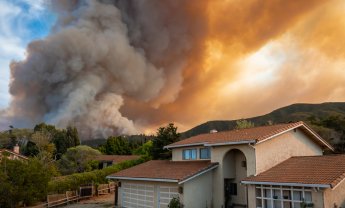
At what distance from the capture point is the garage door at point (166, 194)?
24.0 m

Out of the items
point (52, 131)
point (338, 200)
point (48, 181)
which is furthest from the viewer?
point (52, 131)

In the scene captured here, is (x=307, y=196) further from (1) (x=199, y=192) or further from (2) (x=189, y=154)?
(2) (x=189, y=154)

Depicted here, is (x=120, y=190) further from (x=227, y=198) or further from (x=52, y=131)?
(x=52, y=131)

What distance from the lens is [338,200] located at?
17484 mm

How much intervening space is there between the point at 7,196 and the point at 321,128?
41.5 metres

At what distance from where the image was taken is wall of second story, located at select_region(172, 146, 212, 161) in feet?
87.6

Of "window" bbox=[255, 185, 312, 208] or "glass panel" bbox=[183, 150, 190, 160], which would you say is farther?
"glass panel" bbox=[183, 150, 190, 160]

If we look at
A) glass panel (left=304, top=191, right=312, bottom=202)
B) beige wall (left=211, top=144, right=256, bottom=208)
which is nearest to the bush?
beige wall (left=211, top=144, right=256, bottom=208)

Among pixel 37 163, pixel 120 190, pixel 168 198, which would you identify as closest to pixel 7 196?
pixel 37 163

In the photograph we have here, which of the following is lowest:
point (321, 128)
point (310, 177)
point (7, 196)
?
point (7, 196)

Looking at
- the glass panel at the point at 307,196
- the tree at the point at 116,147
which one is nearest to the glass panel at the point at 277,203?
the glass panel at the point at 307,196

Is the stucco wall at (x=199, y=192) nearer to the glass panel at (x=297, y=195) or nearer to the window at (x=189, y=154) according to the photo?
the window at (x=189, y=154)

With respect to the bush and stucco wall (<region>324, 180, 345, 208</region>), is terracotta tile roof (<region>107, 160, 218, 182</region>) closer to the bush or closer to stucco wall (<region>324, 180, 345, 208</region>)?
the bush

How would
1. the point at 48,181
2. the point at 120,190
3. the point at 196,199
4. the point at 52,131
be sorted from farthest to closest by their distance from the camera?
the point at 52,131 < the point at 48,181 < the point at 120,190 < the point at 196,199
